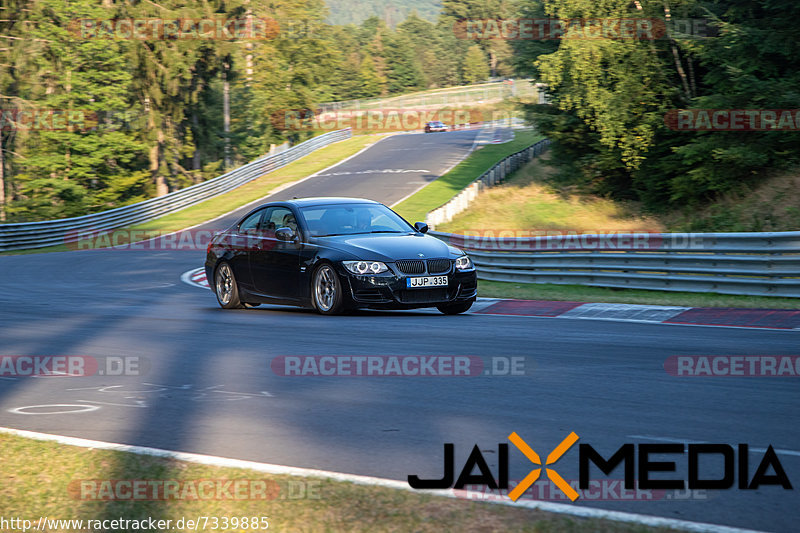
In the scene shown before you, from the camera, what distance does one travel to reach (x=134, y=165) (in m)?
58.5

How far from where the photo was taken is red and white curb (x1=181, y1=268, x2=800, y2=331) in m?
10.4

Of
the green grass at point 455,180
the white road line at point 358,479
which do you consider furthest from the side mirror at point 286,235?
the green grass at point 455,180

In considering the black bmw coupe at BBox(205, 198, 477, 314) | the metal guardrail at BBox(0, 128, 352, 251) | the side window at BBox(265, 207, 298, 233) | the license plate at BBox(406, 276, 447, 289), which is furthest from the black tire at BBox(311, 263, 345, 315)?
the metal guardrail at BBox(0, 128, 352, 251)

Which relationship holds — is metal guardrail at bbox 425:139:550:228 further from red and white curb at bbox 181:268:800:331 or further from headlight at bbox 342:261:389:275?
headlight at bbox 342:261:389:275

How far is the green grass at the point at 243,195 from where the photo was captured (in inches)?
1517

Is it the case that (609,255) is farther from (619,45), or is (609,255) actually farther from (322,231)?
(619,45)

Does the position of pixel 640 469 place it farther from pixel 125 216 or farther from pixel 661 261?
pixel 125 216

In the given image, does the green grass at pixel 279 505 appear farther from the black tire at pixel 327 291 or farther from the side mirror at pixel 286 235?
the side mirror at pixel 286 235

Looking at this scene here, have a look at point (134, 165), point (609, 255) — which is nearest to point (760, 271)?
point (609, 255)

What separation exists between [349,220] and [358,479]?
832cm

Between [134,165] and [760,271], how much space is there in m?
51.6

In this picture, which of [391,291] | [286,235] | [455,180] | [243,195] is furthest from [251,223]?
[243,195]

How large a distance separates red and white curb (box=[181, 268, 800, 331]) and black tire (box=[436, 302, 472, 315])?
55 cm

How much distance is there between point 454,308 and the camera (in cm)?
1191
